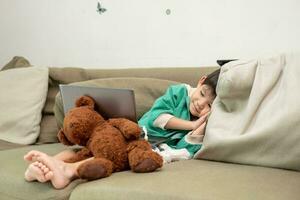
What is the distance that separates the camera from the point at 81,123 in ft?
3.94

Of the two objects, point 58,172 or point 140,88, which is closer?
point 58,172

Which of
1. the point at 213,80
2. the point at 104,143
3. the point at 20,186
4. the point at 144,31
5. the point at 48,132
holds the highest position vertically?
the point at 144,31

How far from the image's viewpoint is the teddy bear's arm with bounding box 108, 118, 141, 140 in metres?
1.15

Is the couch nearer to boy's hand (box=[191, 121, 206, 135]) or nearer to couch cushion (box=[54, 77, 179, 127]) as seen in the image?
boy's hand (box=[191, 121, 206, 135])

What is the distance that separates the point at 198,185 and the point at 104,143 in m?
0.34

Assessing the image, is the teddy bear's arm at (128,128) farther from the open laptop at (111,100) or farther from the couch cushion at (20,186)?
the couch cushion at (20,186)

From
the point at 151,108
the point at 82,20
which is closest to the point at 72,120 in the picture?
the point at 151,108

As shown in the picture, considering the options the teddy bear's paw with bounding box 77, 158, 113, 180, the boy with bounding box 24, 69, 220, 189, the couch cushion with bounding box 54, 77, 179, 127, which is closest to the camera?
the teddy bear's paw with bounding box 77, 158, 113, 180

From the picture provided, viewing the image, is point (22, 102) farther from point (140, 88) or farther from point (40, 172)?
point (40, 172)

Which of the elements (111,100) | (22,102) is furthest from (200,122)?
(22,102)

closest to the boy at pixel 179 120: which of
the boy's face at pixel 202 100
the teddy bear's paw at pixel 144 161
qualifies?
the boy's face at pixel 202 100

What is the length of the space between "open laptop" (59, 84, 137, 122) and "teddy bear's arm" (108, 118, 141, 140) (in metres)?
0.05

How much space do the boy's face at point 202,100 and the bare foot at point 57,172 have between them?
58 centimetres

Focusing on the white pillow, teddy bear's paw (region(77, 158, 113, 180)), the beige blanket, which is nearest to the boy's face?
the beige blanket
